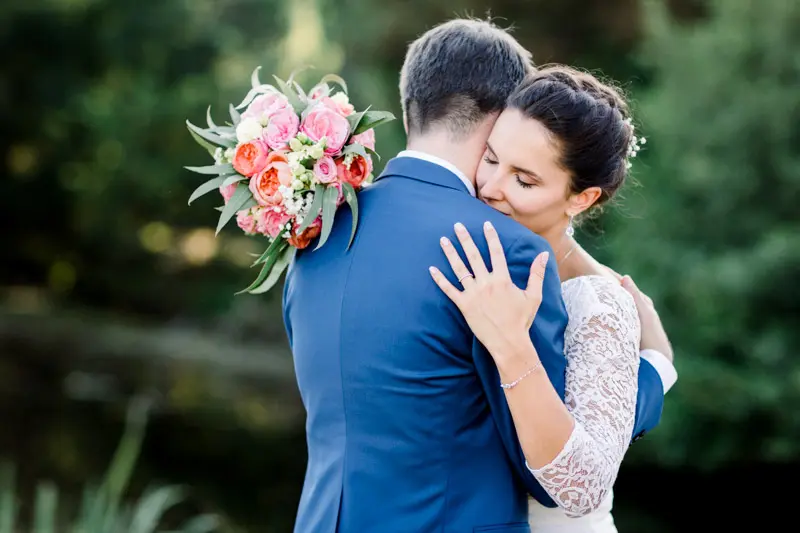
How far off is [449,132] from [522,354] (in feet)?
1.81

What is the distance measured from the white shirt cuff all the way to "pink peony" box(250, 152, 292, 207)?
0.91 metres

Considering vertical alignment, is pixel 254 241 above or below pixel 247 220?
below

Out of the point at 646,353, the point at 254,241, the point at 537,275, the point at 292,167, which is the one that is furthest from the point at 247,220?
the point at 254,241

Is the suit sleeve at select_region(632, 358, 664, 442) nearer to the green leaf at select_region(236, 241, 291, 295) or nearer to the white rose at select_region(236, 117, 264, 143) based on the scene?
the green leaf at select_region(236, 241, 291, 295)

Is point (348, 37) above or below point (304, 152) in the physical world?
below

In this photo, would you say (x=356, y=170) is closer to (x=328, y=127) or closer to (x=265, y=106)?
(x=328, y=127)

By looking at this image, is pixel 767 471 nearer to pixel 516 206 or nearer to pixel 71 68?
pixel 516 206

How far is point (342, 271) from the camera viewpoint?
6.42 feet

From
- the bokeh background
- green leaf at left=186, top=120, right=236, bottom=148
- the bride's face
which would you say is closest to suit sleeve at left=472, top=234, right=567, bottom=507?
the bride's face

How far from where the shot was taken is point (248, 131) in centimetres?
211

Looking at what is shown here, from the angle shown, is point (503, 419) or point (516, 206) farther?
point (516, 206)

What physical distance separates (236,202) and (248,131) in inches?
6.3

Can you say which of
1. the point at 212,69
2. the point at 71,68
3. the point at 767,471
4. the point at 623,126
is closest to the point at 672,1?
the point at 767,471

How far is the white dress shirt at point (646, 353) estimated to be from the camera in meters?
2.03
